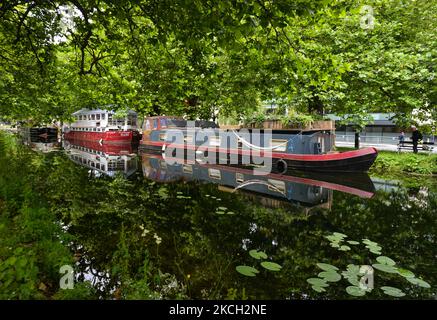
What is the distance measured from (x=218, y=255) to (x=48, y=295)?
3.12m

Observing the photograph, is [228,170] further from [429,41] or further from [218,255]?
[429,41]

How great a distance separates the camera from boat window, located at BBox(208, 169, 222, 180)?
52.8 ft

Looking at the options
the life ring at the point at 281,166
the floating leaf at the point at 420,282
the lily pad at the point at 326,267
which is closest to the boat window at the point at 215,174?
the life ring at the point at 281,166

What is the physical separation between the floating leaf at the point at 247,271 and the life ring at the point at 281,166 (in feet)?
44.2

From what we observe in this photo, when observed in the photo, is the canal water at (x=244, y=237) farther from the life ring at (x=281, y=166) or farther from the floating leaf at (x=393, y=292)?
the life ring at (x=281, y=166)

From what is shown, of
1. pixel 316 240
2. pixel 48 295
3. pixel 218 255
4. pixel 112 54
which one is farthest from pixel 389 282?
Answer: pixel 112 54

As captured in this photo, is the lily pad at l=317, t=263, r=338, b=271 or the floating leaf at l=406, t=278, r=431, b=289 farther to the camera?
the lily pad at l=317, t=263, r=338, b=271

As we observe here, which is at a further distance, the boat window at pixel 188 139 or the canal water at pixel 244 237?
the boat window at pixel 188 139

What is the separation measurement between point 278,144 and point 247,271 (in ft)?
48.6

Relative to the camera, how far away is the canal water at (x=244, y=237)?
489 cm

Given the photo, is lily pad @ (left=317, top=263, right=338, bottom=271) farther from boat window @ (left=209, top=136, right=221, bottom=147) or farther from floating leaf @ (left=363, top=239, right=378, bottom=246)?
boat window @ (left=209, top=136, right=221, bottom=147)

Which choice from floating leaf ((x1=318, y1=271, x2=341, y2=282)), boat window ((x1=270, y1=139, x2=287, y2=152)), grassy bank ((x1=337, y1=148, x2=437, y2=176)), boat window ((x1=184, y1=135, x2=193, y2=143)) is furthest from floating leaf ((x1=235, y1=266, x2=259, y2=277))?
boat window ((x1=184, y1=135, x2=193, y2=143))

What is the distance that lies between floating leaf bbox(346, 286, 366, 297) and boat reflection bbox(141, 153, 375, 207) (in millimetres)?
5806
